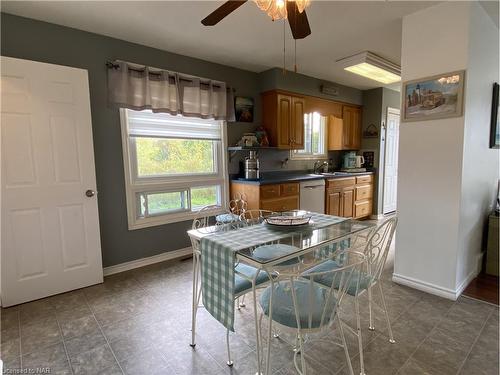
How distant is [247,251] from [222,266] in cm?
15

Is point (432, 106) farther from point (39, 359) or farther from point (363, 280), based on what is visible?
point (39, 359)

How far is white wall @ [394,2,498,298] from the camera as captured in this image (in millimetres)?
2156

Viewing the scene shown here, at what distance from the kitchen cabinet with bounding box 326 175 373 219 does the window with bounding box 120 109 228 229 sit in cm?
172

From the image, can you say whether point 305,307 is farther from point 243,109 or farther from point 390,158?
point 390,158

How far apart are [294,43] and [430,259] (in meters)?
2.49

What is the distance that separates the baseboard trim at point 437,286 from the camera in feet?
7.54

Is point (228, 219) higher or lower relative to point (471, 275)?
higher

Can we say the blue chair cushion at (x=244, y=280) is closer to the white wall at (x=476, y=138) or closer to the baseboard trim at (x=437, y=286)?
the baseboard trim at (x=437, y=286)

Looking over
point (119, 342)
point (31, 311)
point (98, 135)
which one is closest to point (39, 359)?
point (119, 342)

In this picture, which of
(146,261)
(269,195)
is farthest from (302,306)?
(146,261)

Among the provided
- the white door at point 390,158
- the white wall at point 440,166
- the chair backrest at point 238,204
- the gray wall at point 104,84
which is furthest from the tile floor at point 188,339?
the white door at point 390,158

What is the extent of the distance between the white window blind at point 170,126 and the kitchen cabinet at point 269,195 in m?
0.77

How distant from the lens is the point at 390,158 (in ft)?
17.8

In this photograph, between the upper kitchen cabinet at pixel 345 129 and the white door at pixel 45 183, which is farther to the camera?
the upper kitchen cabinet at pixel 345 129
